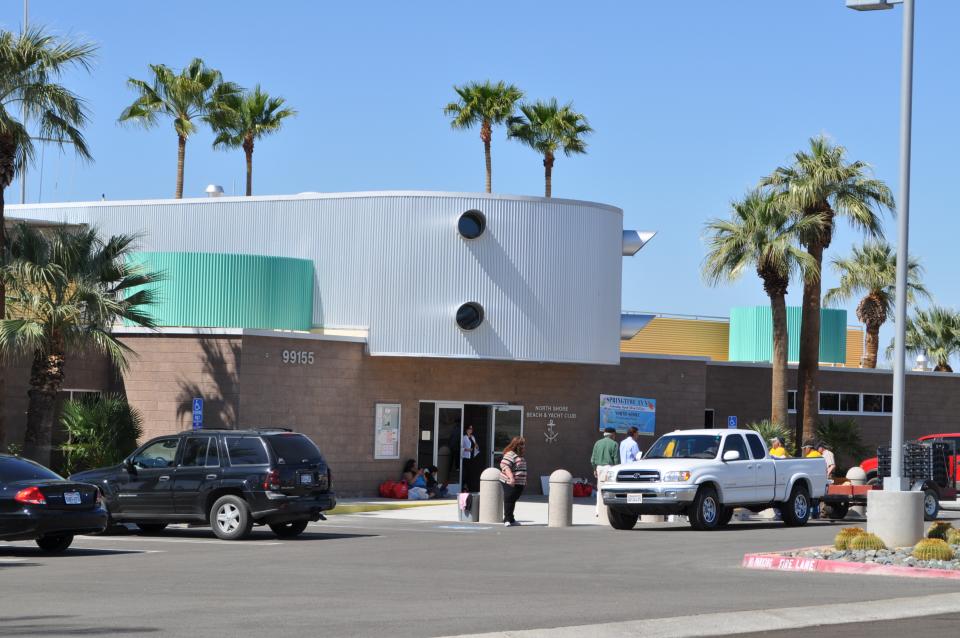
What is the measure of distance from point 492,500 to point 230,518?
22.0ft

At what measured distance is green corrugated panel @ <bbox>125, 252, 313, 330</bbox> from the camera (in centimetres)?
3509

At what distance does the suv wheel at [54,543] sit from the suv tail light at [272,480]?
10.6 ft

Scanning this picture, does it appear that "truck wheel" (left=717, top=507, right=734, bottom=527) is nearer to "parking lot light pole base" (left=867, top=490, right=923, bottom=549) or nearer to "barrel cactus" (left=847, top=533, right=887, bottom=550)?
"parking lot light pole base" (left=867, top=490, right=923, bottom=549)

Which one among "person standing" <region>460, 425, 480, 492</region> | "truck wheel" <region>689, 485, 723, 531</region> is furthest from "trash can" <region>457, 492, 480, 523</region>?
"person standing" <region>460, 425, 480, 492</region>

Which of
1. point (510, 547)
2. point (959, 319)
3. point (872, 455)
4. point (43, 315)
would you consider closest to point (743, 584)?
point (510, 547)

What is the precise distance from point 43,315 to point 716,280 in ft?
67.6

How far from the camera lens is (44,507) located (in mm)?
19484

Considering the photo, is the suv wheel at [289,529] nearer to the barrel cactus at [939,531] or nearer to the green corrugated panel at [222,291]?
the barrel cactus at [939,531]

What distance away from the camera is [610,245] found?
37062 mm

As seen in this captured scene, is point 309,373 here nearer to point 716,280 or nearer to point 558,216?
point 558,216

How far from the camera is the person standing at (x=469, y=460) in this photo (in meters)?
36.6

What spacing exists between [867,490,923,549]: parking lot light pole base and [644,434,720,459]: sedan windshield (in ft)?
23.3

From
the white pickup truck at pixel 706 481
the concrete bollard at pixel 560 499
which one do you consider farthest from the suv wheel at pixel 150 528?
the white pickup truck at pixel 706 481

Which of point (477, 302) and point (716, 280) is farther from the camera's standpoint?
point (716, 280)
